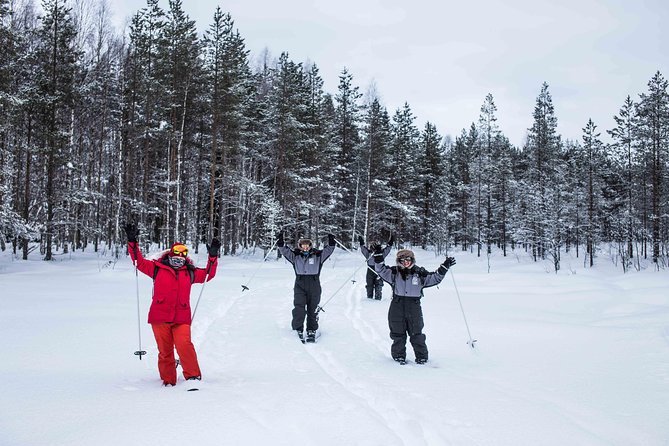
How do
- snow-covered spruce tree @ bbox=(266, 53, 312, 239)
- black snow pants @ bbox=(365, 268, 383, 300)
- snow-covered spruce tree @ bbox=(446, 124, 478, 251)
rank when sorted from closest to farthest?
Result: black snow pants @ bbox=(365, 268, 383, 300) → snow-covered spruce tree @ bbox=(266, 53, 312, 239) → snow-covered spruce tree @ bbox=(446, 124, 478, 251)

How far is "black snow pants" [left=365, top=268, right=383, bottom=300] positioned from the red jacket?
844cm

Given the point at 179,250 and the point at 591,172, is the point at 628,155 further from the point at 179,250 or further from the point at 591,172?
the point at 179,250

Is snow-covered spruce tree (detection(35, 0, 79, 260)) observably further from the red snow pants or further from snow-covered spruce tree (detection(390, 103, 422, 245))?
snow-covered spruce tree (detection(390, 103, 422, 245))

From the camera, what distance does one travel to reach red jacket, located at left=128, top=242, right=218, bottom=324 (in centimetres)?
498

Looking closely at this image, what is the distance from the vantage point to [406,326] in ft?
21.3

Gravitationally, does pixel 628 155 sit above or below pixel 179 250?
above

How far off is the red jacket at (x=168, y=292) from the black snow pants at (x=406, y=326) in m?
2.95

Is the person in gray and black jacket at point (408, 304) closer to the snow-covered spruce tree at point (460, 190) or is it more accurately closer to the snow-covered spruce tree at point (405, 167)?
the snow-covered spruce tree at point (405, 167)

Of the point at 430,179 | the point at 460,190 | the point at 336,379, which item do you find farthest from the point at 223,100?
the point at 460,190

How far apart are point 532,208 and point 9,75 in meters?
33.6

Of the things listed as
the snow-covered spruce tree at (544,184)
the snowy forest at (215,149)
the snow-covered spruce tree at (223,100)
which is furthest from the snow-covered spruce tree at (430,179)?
the snow-covered spruce tree at (223,100)

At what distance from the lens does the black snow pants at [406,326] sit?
21.1 ft

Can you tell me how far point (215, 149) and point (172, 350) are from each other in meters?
20.3

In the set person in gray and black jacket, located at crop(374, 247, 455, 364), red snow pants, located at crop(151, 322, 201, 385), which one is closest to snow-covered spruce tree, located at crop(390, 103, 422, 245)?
person in gray and black jacket, located at crop(374, 247, 455, 364)
